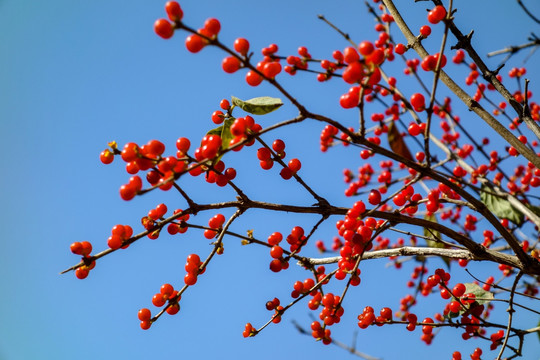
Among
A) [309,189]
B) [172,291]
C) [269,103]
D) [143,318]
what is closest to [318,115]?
[269,103]

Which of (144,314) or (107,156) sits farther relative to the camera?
(144,314)

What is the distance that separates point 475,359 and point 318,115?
6.09 ft

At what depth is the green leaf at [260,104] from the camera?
142 centimetres

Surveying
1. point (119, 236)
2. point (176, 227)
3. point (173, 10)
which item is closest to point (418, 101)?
point (173, 10)

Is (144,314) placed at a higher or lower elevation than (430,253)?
lower

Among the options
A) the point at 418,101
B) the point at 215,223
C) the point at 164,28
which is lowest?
the point at 215,223

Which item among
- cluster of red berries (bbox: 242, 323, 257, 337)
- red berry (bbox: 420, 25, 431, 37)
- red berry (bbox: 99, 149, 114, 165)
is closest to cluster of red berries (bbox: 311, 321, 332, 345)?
cluster of red berries (bbox: 242, 323, 257, 337)

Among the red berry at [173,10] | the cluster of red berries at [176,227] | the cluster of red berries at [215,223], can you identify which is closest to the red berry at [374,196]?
the cluster of red berries at [215,223]

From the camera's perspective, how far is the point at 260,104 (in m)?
1.44

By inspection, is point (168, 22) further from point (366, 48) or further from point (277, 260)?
point (277, 260)

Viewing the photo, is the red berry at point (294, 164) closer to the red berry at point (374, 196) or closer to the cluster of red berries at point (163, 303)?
the red berry at point (374, 196)

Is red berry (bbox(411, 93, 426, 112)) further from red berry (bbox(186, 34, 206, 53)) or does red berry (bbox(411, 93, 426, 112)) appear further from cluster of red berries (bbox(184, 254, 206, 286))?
cluster of red berries (bbox(184, 254, 206, 286))

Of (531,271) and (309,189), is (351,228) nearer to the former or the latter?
(309,189)

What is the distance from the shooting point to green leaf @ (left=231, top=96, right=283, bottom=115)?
142 cm
